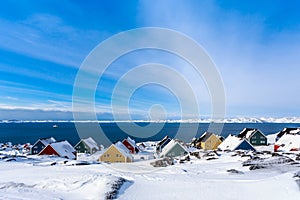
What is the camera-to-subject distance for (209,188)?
19500 mm

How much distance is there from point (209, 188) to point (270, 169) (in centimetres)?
1203

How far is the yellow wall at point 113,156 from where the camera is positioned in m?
47.5

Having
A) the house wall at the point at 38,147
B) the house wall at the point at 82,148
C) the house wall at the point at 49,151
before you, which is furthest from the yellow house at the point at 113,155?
the house wall at the point at 82,148

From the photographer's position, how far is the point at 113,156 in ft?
156

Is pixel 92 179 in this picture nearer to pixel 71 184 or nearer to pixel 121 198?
pixel 71 184

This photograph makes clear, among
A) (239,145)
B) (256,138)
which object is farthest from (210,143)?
(239,145)

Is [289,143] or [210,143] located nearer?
[289,143]

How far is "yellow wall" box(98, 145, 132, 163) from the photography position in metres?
47.5

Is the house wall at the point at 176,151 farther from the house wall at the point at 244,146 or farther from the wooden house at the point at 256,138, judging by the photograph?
the wooden house at the point at 256,138

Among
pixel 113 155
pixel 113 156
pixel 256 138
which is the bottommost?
pixel 113 156

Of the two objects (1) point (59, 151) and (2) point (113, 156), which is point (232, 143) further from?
(1) point (59, 151)

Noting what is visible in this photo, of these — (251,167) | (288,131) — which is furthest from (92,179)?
(288,131)

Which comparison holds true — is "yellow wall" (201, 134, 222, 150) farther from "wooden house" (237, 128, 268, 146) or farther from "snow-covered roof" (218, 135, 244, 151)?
"wooden house" (237, 128, 268, 146)

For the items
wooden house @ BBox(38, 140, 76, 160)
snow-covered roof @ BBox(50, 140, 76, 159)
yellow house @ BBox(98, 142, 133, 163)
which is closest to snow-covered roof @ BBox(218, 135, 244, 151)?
yellow house @ BBox(98, 142, 133, 163)
